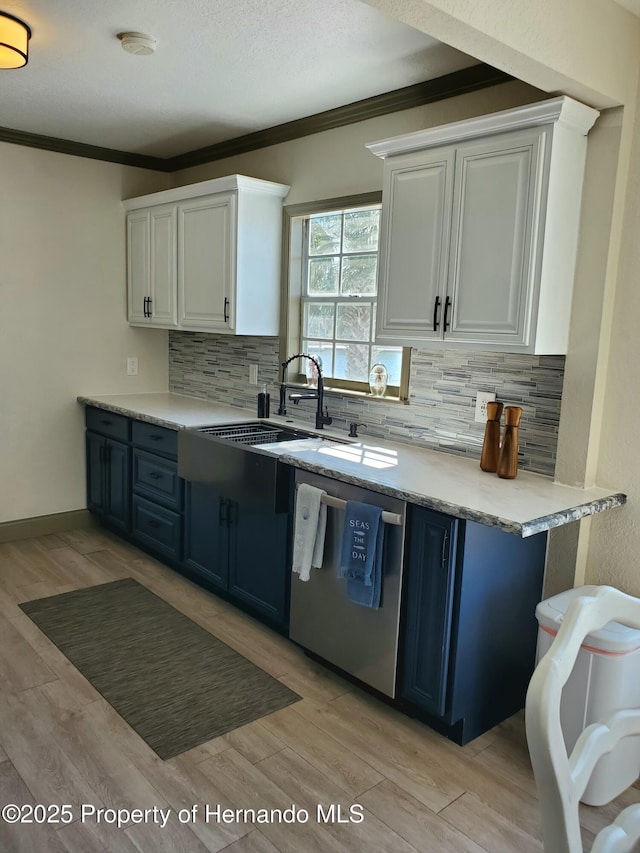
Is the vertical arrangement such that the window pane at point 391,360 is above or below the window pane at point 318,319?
below

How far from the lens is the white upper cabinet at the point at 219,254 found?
3.68 meters

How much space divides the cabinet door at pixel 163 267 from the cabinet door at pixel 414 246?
1.73 m

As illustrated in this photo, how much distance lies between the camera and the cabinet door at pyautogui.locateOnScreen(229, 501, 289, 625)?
2.98 metres

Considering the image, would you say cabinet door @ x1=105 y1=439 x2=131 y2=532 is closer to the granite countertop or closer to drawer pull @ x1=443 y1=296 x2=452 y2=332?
the granite countertop

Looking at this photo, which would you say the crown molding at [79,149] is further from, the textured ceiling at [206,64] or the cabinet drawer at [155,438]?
the cabinet drawer at [155,438]

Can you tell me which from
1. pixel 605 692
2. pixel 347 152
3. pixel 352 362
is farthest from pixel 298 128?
pixel 605 692

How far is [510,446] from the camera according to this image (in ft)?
8.46

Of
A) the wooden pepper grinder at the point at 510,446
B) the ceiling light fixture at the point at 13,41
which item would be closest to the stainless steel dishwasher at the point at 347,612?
the wooden pepper grinder at the point at 510,446

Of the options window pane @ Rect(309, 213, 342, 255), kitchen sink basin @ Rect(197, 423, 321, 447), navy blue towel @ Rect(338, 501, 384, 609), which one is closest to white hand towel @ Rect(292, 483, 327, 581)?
navy blue towel @ Rect(338, 501, 384, 609)

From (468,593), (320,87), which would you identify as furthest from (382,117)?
(468,593)

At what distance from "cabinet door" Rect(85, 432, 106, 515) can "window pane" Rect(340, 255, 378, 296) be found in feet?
6.20

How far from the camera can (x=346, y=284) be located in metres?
3.60

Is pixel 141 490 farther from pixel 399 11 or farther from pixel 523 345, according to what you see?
pixel 399 11

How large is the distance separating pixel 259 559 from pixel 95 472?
1.86 metres
